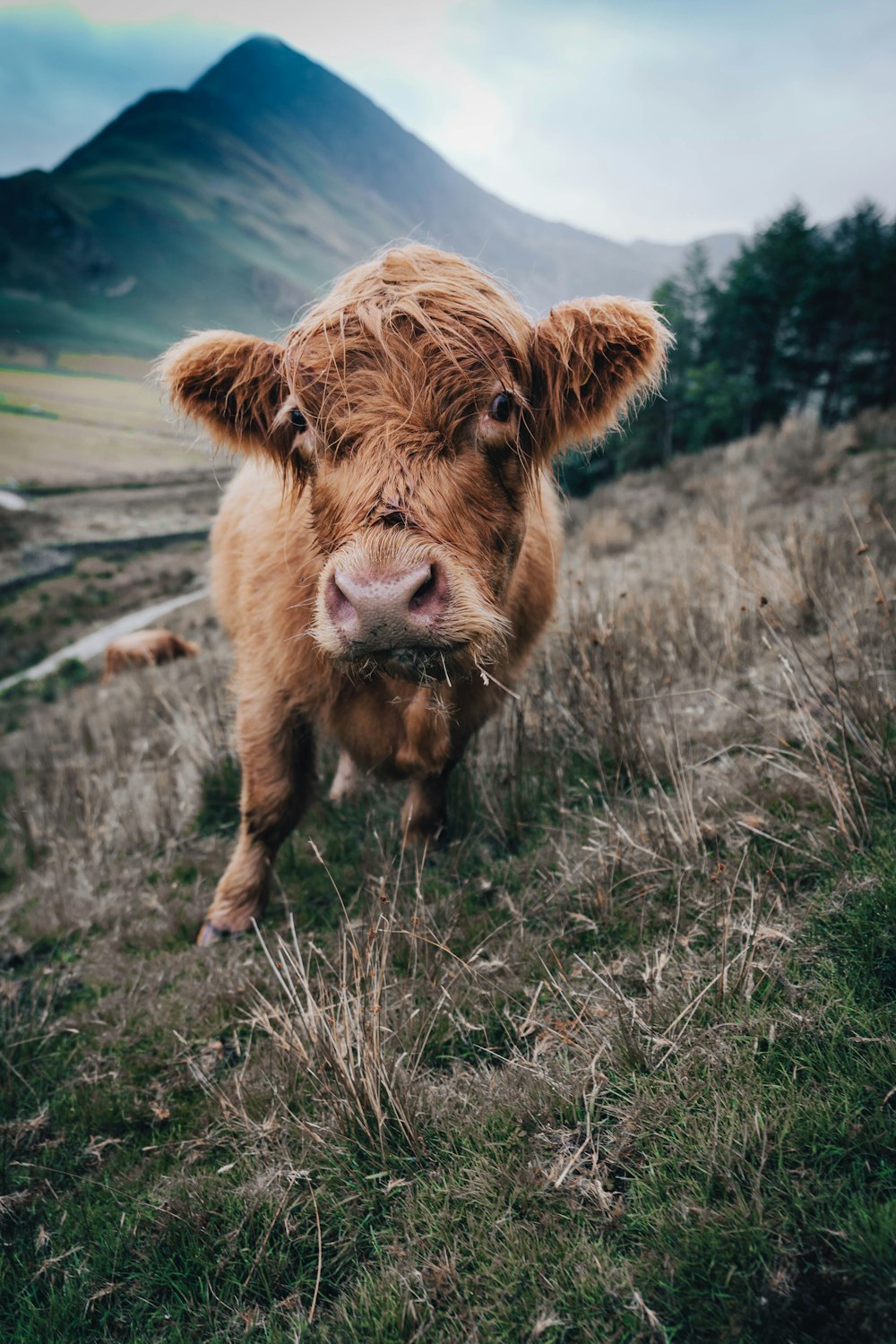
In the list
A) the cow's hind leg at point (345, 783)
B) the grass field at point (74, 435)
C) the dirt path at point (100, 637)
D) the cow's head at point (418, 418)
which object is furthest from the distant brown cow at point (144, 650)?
the grass field at point (74, 435)

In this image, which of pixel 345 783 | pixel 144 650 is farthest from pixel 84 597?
pixel 345 783

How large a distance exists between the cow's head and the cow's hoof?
70.2 inches

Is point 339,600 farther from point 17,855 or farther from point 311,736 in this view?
point 17,855

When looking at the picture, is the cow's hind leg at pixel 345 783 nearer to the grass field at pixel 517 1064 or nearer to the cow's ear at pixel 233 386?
the grass field at pixel 517 1064

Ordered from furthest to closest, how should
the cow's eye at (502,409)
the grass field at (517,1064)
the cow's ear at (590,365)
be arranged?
the cow's ear at (590,365)
the cow's eye at (502,409)
the grass field at (517,1064)

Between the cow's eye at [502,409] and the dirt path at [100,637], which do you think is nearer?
the cow's eye at [502,409]

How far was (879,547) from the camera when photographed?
5.29 meters

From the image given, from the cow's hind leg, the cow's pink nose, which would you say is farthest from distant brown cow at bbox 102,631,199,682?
the cow's pink nose

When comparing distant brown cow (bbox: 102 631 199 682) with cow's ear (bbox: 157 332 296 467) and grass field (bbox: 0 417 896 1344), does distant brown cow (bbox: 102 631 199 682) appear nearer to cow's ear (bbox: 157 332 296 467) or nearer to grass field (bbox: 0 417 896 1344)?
grass field (bbox: 0 417 896 1344)

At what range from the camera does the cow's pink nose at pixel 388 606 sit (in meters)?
1.70

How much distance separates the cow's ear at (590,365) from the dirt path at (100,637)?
19.9 meters

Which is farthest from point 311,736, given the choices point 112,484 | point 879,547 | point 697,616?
point 112,484

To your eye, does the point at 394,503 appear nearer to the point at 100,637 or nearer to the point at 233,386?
the point at 233,386

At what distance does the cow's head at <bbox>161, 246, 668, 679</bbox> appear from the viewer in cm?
179
